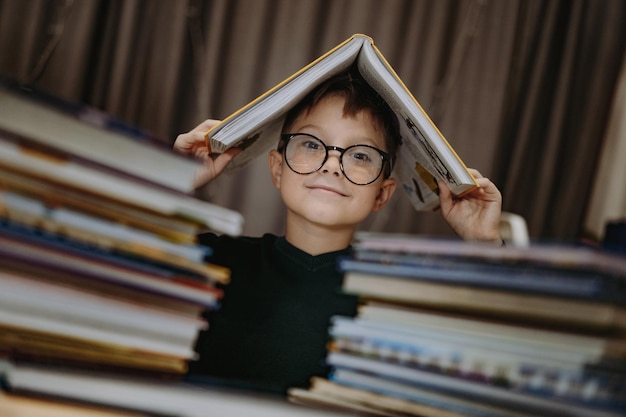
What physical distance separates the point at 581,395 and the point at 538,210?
1.54 m

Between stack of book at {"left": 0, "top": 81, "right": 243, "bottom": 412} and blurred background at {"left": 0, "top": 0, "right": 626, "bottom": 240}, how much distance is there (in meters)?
1.31

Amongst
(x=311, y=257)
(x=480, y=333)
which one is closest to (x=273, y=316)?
(x=311, y=257)

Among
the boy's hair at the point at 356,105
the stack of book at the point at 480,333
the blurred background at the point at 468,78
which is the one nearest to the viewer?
the stack of book at the point at 480,333

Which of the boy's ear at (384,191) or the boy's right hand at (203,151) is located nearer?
the boy's right hand at (203,151)

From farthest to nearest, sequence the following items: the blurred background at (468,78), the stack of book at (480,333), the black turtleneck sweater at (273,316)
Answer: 1. the blurred background at (468,78)
2. the black turtleneck sweater at (273,316)
3. the stack of book at (480,333)

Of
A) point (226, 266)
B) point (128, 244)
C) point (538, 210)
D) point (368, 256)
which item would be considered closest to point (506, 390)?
point (368, 256)

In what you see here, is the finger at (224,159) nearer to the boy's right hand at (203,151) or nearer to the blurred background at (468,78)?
the boy's right hand at (203,151)

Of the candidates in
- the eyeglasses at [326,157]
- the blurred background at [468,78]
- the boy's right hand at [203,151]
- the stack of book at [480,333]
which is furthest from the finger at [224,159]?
the blurred background at [468,78]

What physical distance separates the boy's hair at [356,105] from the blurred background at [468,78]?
2.26ft

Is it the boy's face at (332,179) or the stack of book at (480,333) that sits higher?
the boy's face at (332,179)

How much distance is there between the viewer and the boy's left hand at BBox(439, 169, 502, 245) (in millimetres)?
1107

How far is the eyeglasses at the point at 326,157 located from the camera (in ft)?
3.65

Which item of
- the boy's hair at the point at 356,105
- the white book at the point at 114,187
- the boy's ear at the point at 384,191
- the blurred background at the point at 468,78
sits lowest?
the white book at the point at 114,187

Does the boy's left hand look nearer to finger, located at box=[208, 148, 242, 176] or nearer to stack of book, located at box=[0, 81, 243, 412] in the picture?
finger, located at box=[208, 148, 242, 176]
